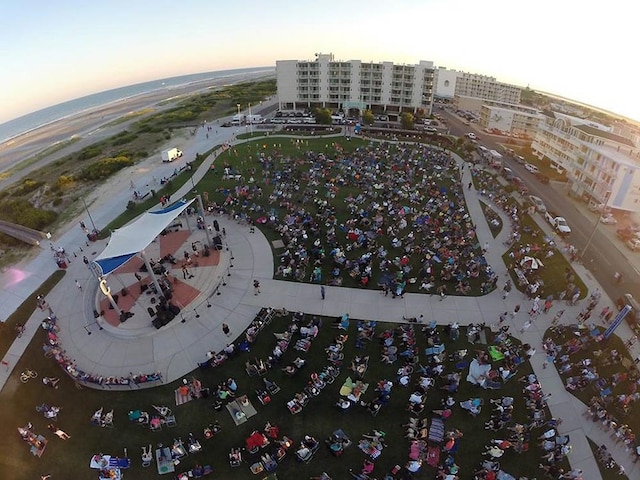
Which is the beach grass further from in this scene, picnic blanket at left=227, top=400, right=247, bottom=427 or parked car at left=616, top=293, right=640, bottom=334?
parked car at left=616, top=293, right=640, bottom=334

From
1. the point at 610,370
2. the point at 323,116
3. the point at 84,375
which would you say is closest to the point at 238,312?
the point at 84,375

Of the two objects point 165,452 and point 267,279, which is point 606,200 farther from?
point 165,452

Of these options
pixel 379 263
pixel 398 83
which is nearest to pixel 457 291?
pixel 379 263

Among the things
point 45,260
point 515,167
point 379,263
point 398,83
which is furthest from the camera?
point 398,83

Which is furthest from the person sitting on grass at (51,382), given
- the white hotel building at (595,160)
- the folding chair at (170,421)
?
the white hotel building at (595,160)

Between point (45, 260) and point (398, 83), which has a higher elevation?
point (398, 83)

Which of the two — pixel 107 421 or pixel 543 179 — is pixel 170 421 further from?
pixel 543 179

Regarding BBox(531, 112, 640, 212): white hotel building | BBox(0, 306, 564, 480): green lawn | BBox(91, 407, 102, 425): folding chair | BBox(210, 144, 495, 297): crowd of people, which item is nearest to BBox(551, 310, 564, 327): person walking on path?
BBox(210, 144, 495, 297): crowd of people
